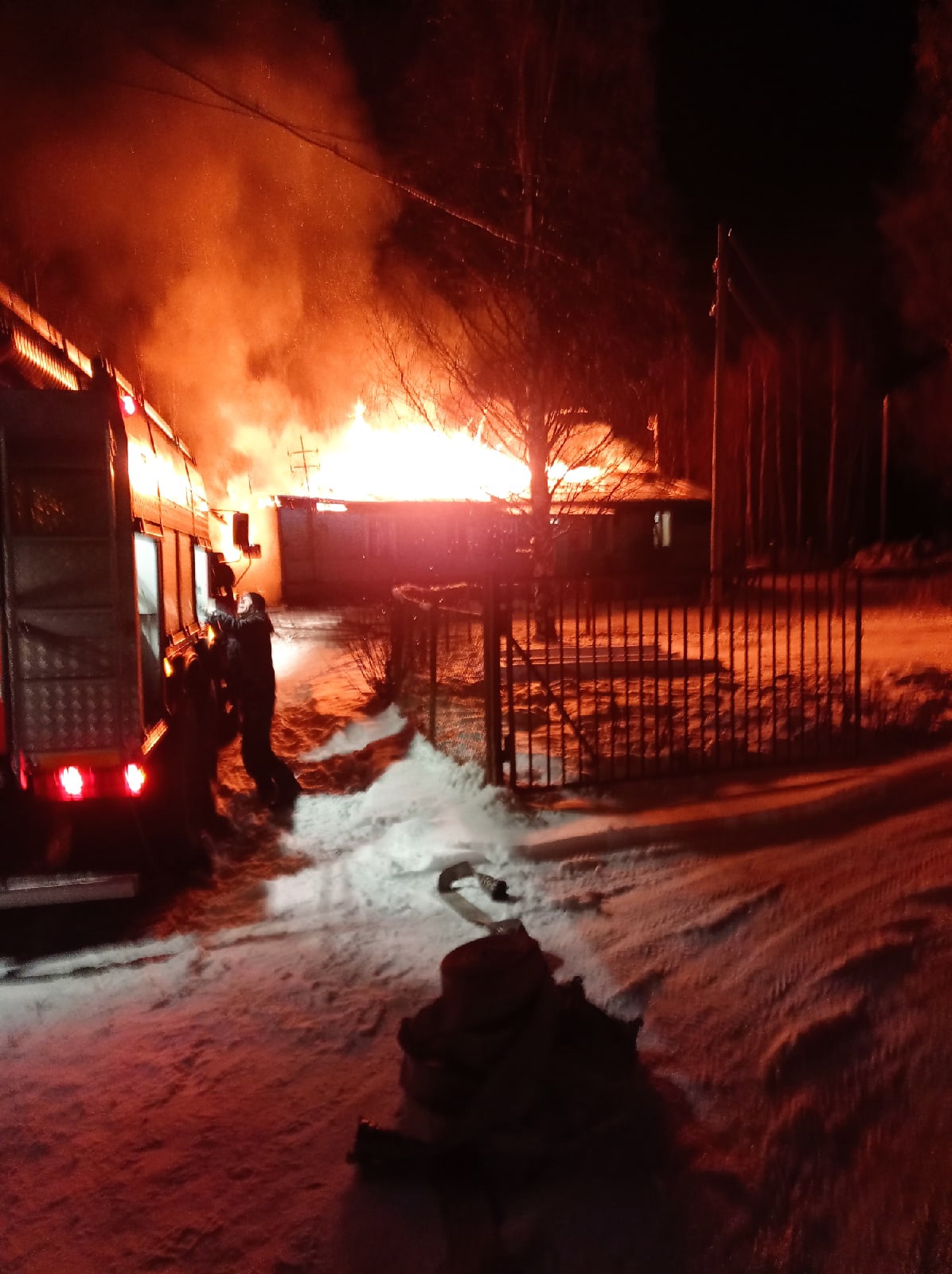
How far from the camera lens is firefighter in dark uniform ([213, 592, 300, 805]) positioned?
7359mm

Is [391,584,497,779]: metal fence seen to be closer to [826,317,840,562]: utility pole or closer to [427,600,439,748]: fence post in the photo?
[427,600,439,748]: fence post

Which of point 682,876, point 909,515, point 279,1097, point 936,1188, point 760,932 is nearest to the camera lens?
point 936,1188

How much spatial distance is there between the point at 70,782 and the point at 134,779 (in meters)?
0.29

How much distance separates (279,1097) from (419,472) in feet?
67.4

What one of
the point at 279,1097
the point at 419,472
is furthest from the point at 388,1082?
the point at 419,472

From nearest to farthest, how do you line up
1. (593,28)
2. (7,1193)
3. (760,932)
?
(7,1193)
(760,932)
(593,28)

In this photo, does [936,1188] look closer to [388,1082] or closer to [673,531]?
[388,1082]

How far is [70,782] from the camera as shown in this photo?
4.54m

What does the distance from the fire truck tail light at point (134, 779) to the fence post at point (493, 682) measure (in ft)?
8.31

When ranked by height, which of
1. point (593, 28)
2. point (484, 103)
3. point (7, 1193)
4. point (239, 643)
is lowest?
point (7, 1193)

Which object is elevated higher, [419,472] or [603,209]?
[603,209]

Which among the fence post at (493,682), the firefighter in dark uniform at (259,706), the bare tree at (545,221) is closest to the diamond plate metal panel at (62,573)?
the fence post at (493,682)

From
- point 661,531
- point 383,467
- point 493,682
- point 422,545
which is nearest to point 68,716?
point 493,682

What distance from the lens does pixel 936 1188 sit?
8.59 ft
